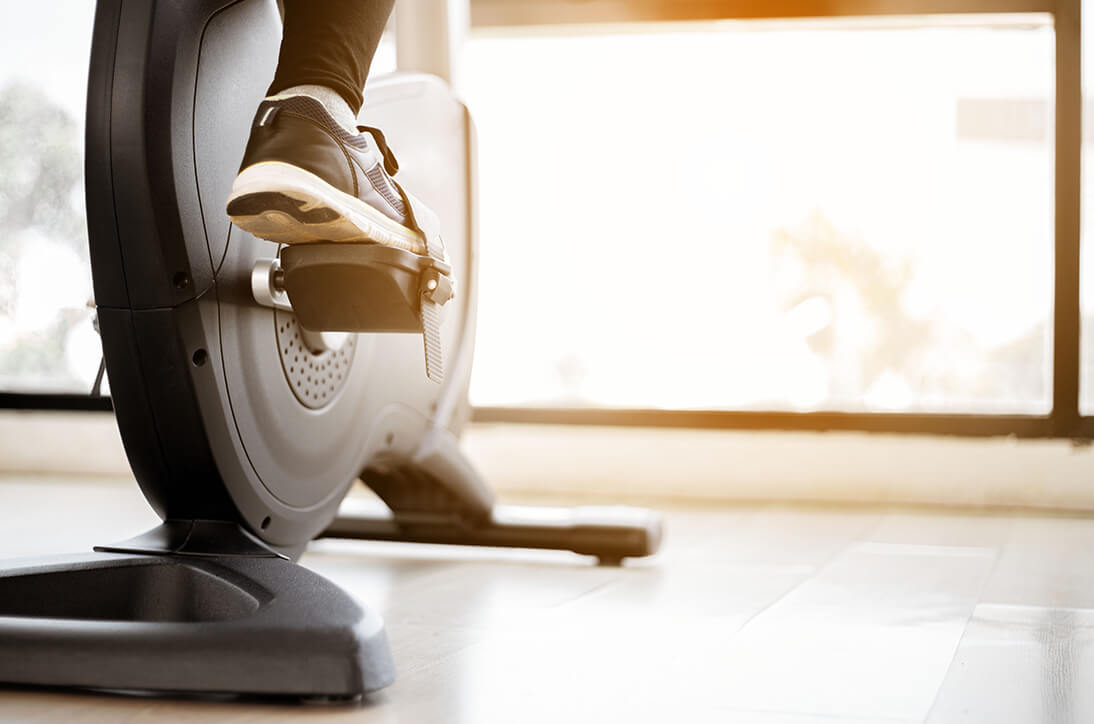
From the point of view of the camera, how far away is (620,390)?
9.25 feet

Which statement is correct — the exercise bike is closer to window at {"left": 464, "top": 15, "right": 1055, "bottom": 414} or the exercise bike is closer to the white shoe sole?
the white shoe sole

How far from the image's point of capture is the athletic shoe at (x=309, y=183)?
1.06 meters

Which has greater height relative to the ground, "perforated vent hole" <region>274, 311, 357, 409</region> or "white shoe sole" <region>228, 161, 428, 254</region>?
"white shoe sole" <region>228, 161, 428, 254</region>

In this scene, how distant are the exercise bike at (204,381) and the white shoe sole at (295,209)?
0.04 m

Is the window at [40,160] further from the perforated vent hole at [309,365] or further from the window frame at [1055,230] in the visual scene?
the perforated vent hole at [309,365]

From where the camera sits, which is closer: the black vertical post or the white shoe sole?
the white shoe sole

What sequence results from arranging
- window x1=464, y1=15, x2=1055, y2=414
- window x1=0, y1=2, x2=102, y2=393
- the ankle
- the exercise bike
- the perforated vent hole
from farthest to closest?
window x1=0, y1=2, x2=102, y2=393 < window x1=464, y1=15, x2=1055, y2=414 < the perforated vent hole < the ankle < the exercise bike

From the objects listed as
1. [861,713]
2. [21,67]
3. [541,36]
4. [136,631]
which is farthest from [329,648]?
[21,67]

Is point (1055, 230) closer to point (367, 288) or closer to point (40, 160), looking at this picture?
point (367, 288)

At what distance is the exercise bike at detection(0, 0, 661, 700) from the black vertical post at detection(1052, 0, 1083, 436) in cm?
164

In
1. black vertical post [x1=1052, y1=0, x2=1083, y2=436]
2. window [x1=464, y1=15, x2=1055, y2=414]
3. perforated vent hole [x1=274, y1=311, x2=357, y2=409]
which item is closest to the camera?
perforated vent hole [x1=274, y1=311, x2=357, y2=409]

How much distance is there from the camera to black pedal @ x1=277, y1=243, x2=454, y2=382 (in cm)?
119

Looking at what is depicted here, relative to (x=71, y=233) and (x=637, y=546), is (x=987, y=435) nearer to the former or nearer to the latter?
(x=637, y=546)

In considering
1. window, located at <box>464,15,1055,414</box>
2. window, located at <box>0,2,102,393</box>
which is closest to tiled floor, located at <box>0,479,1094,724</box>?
window, located at <box>464,15,1055,414</box>
